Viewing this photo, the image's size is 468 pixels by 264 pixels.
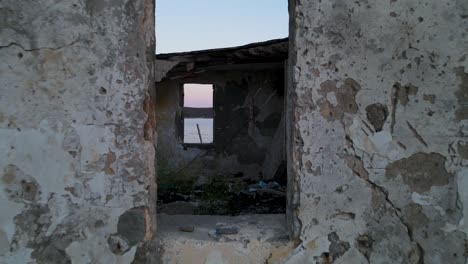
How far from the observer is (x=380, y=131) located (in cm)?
190

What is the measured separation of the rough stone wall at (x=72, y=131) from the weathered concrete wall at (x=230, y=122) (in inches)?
232

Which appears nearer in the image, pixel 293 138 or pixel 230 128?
pixel 293 138

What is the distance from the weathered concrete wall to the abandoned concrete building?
5886 mm

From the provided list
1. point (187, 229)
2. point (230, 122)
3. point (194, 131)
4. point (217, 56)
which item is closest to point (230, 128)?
point (230, 122)

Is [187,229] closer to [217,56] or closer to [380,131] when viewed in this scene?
[380,131]

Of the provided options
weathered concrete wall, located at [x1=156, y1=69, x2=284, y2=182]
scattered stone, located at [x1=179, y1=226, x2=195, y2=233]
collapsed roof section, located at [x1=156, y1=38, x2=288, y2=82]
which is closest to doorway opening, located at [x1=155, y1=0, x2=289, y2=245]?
weathered concrete wall, located at [x1=156, y1=69, x2=284, y2=182]

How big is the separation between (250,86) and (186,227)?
613 cm

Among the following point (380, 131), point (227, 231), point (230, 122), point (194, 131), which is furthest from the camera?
point (194, 131)

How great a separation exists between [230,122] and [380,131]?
635 centimetres

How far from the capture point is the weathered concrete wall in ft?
26.3

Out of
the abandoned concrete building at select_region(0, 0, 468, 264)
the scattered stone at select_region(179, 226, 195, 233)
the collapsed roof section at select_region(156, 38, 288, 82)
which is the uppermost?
the collapsed roof section at select_region(156, 38, 288, 82)

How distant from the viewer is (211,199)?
5.23 meters

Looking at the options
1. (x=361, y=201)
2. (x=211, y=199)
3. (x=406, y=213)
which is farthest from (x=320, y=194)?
(x=211, y=199)

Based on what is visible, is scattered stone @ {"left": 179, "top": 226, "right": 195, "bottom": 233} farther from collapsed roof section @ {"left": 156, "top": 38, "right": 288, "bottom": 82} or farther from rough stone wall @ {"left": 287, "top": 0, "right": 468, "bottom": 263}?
collapsed roof section @ {"left": 156, "top": 38, "right": 288, "bottom": 82}
